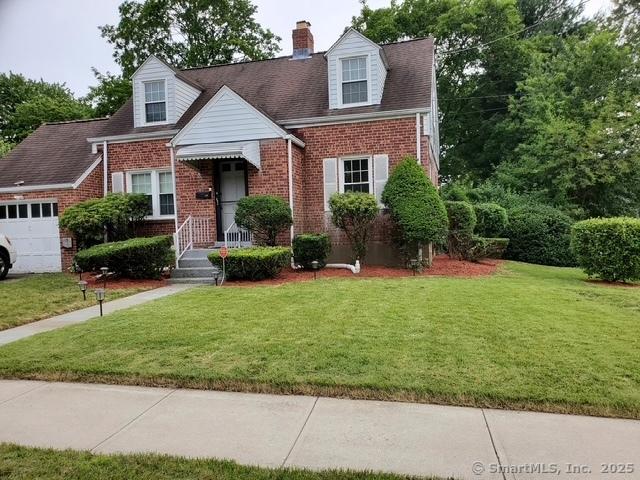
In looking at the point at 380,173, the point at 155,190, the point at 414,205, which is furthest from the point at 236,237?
the point at 414,205

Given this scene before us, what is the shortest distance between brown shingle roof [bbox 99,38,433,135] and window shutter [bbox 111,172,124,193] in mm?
1391

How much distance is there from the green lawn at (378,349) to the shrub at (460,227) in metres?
5.74

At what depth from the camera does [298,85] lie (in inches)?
592

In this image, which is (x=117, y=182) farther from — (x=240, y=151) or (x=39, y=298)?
(x=39, y=298)

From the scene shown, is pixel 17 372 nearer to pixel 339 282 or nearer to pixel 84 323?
pixel 84 323

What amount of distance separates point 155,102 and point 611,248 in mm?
13923

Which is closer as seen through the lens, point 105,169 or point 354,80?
point 354,80

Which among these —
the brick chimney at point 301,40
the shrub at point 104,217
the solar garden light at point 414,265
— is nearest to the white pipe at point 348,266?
the solar garden light at point 414,265

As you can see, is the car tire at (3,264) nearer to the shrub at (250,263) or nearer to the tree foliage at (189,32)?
the shrub at (250,263)

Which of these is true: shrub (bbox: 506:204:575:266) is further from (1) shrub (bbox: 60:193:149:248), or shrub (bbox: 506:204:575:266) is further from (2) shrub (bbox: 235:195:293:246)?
(1) shrub (bbox: 60:193:149:248)

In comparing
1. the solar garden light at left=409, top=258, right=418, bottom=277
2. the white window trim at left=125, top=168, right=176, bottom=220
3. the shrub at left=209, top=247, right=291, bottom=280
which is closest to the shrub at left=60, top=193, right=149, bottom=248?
the white window trim at left=125, top=168, right=176, bottom=220

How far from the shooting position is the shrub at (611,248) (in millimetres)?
10234

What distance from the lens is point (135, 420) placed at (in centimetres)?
362

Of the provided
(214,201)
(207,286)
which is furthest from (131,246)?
(214,201)
